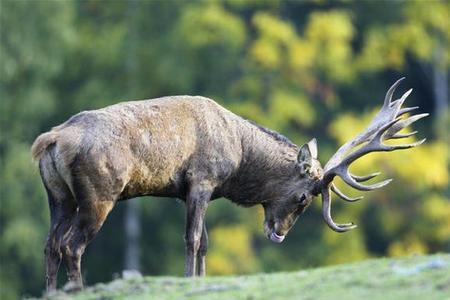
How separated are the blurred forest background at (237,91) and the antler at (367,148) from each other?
20.0 m

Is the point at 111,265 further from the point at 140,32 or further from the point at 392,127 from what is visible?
the point at 392,127

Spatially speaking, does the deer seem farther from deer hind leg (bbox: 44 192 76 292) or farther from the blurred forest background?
the blurred forest background

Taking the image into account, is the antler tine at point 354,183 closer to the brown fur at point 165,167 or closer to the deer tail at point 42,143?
the brown fur at point 165,167

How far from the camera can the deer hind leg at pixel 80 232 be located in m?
18.3

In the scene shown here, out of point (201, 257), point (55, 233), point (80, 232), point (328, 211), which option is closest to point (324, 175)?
point (328, 211)

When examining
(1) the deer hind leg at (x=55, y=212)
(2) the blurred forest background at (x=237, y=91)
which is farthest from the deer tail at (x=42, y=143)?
(2) the blurred forest background at (x=237, y=91)

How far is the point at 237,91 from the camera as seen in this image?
147ft

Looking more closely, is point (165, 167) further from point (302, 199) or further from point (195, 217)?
point (302, 199)

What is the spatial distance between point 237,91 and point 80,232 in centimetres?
2670

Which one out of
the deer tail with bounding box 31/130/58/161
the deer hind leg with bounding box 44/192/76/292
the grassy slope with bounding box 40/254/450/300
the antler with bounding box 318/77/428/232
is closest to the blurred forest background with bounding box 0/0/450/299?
the antler with bounding box 318/77/428/232

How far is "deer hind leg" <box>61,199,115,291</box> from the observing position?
18281 mm

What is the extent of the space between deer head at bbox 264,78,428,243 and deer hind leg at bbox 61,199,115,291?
3035 millimetres

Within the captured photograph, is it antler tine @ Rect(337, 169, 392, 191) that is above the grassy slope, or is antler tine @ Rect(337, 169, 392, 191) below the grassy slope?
above

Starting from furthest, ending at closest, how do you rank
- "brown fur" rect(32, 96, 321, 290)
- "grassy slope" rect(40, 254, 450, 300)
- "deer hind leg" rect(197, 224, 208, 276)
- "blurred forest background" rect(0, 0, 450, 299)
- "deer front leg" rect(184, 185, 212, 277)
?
"blurred forest background" rect(0, 0, 450, 299), "deer hind leg" rect(197, 224, 208, 276), "deer front leg" rect(184, 185, 212, 277), "brown fur" rect(32, 96, 321, 290), "grassy slope" rect(40, 254, 450, 300)
